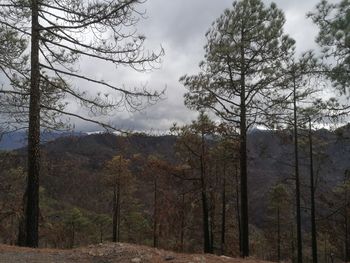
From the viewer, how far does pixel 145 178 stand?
30.4 metres

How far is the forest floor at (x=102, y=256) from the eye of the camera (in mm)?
7609

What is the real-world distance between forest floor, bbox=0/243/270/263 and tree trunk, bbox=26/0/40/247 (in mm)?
1953

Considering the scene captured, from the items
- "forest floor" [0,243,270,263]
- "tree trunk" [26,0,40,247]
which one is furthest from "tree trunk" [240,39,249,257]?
"tree trunk" [26,0,40,247]

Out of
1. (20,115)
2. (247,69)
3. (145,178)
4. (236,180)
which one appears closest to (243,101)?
(247,69)

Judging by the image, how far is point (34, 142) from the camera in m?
10.9

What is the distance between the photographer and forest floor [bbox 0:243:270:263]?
761 cm

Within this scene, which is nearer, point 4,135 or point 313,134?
point 4,135

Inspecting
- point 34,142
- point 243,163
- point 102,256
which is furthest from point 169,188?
point 102,256

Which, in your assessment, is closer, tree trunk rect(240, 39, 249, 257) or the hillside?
the hillside

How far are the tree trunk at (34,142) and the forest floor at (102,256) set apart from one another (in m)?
1.95

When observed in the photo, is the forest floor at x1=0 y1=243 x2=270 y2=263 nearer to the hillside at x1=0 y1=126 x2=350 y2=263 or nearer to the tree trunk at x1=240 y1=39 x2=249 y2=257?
the hillside at x1=0 y1=126 x2=350 y2=263

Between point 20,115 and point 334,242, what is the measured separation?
33.4m

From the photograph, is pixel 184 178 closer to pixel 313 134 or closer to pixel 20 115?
pixel 313 134

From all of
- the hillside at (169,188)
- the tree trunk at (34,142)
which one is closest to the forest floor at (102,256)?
the tree trunk at (34,142)
